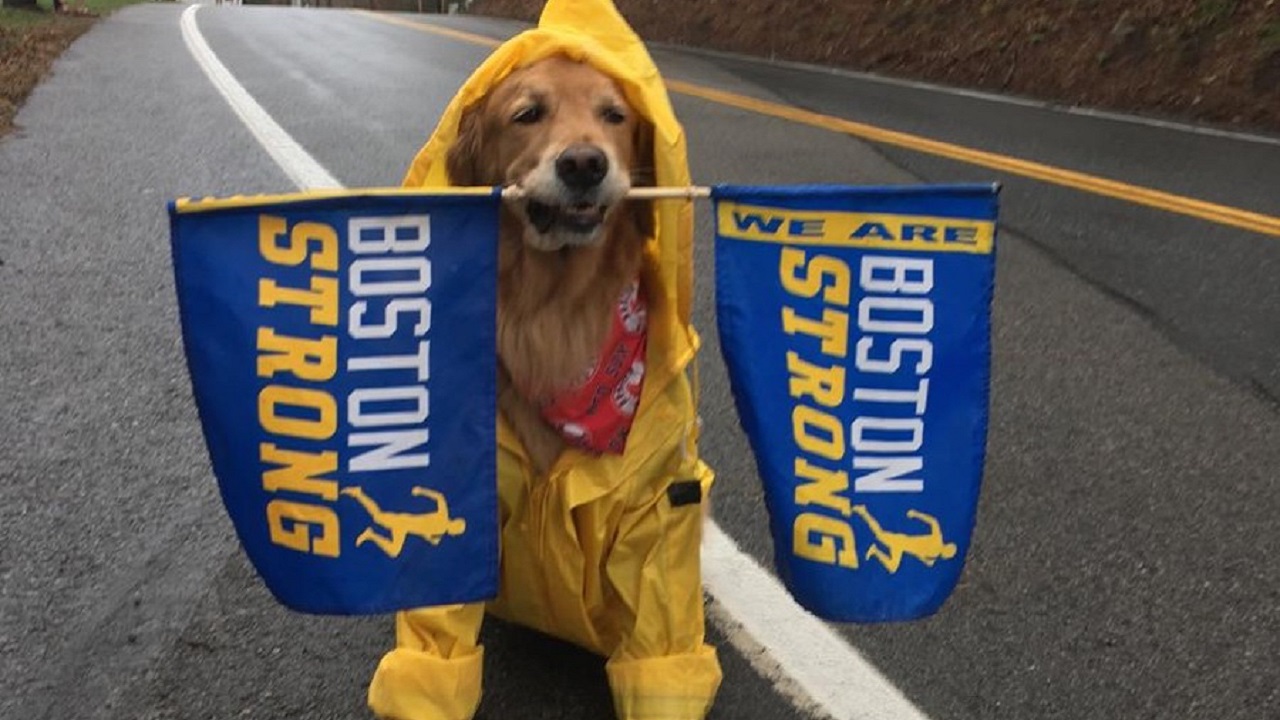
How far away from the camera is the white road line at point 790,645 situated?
2930mm

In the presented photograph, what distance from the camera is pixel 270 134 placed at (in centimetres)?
912

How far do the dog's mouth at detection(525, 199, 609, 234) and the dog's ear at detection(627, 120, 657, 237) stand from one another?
175mm

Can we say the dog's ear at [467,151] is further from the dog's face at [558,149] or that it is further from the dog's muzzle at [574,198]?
the dog's muzzle at [574,198]

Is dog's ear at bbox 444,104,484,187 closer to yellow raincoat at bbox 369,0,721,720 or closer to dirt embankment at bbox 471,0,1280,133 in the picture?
yellow raincoat at bbox 369,0,721,720

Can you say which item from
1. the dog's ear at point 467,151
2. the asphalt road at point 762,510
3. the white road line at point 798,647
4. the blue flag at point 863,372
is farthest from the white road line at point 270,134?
the blue flag at point 863,372

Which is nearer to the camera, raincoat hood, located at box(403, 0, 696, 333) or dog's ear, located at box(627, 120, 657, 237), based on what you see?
raincoat hood, located at box(403, 0, 696, 333)

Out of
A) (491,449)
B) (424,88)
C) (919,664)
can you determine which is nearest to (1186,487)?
(919,664)

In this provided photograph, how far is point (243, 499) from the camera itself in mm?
2385

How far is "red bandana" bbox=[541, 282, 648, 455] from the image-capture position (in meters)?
2.74

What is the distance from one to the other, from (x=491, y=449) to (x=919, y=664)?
1.25 metres

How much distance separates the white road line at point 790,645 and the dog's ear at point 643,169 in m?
1.01

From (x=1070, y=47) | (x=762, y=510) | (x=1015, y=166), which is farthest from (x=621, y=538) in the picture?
(x=1070, y=47)

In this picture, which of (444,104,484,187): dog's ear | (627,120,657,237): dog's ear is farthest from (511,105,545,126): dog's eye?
(627,120,657,237): dog's ear

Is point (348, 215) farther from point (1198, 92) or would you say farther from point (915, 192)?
point (1198, 92)
